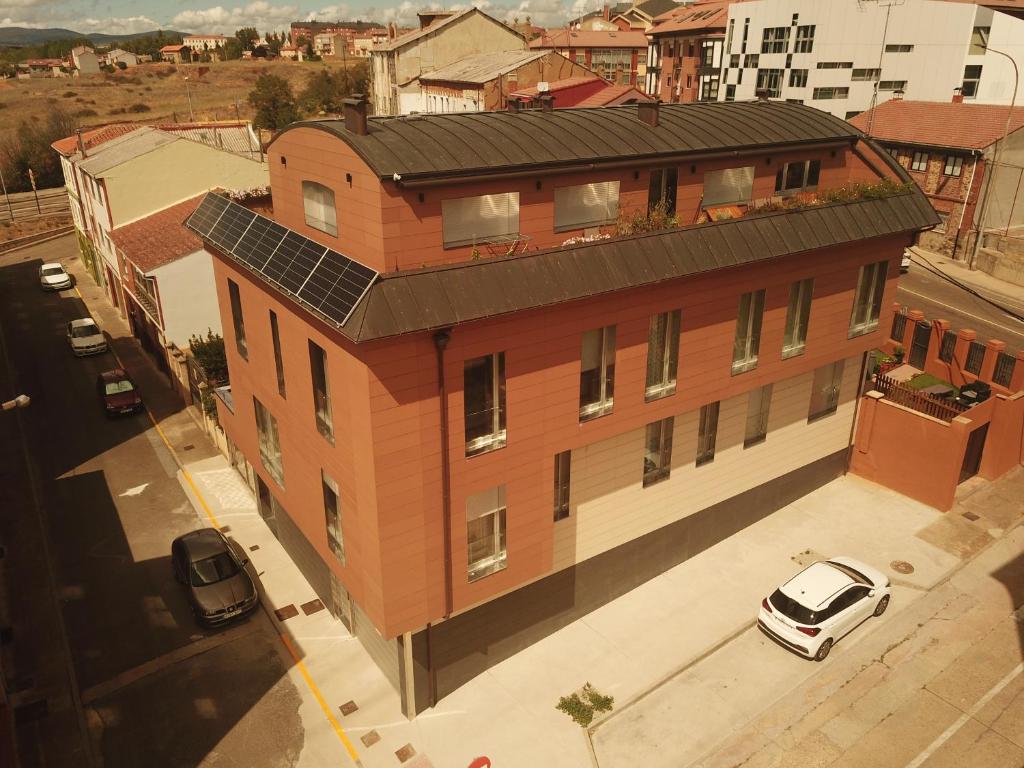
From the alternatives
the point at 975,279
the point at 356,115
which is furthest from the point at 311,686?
the point at 975,279

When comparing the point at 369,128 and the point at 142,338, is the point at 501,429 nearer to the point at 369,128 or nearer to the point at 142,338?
the point at 369,128

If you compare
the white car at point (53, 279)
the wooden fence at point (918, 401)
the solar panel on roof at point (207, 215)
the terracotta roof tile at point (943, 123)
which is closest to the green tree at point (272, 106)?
the white car at point (53, 279)

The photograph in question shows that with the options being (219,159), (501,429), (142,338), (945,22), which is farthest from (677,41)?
(501,429)

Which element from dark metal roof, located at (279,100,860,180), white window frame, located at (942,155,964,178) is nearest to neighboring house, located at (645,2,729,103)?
white window frame, located at (942,155,964,178)

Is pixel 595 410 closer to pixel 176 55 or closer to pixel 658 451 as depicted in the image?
pixel 658 451

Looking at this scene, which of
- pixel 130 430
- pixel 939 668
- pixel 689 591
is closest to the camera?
pixel 939 668

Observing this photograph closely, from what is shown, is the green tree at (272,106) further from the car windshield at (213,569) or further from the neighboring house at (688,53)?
the car windshield at (213,569)
